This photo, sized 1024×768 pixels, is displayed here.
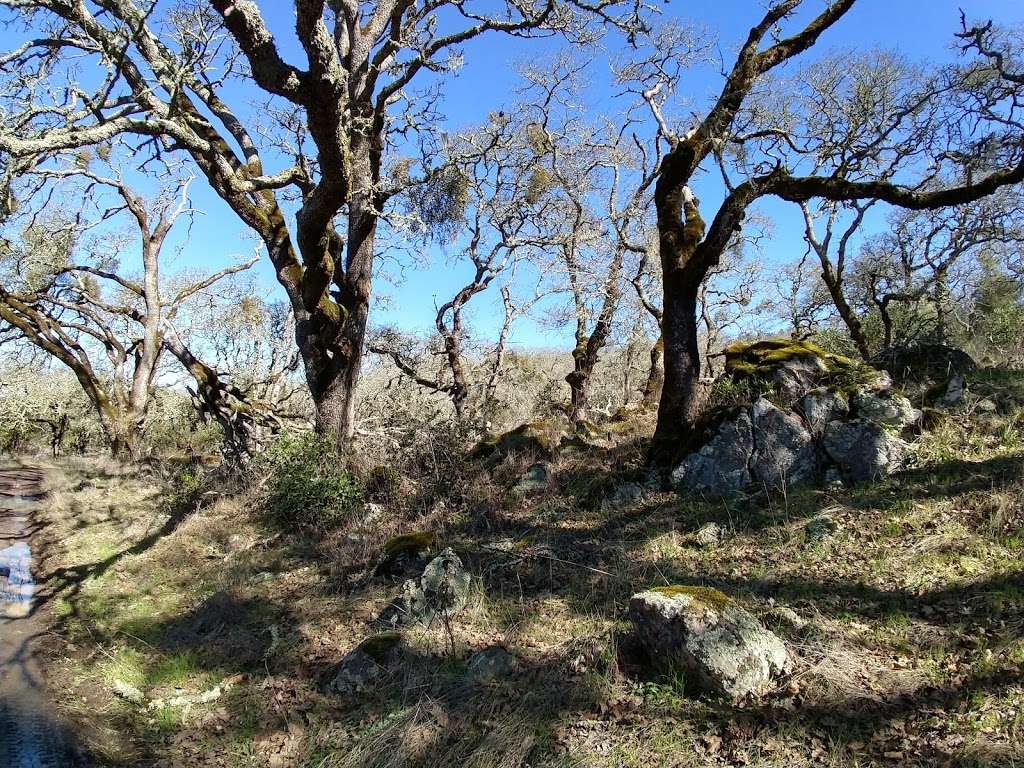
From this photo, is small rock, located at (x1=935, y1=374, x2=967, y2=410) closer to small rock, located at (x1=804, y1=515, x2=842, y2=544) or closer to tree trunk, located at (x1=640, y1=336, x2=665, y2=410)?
small rock, located at (x1=804, y1=515, x2=842, y2=544)

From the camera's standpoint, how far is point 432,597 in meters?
5.29

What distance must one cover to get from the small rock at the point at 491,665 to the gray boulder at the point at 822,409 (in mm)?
4110

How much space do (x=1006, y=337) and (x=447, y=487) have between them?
1322cm

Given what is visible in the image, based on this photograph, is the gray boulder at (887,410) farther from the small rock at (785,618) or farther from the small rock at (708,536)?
the small rock at (785,618)

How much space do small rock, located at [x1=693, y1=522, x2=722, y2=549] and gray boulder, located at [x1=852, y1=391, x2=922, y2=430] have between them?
207 centimetres

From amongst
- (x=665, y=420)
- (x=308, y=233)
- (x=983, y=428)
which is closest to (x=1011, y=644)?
(x=983, y=428)

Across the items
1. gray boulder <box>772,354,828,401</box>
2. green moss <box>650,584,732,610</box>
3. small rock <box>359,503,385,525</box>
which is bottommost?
green moss <box>650,584,732,610</box>

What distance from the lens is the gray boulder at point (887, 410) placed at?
619 cm

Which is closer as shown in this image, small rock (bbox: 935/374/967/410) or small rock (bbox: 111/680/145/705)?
small rock (bbox: 111/680/145/705)

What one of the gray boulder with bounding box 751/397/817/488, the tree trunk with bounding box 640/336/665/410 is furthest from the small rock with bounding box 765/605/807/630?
the tree trunk with bounding box 640/336/665/410

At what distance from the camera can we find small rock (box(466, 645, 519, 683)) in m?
4.21

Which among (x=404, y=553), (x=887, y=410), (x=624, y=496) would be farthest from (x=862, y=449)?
(x=404, y=553)

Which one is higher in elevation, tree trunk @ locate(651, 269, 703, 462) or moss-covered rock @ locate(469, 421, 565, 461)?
tree trunk @ locate(651, 269, 703, 462)

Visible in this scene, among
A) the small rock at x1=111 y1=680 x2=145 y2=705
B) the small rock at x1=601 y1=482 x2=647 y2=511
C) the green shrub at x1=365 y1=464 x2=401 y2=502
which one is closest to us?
the small rock at x1=111 y1=680 x2=145 y2=705
